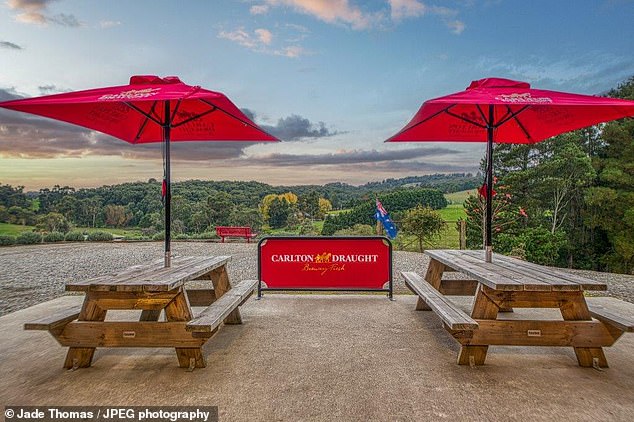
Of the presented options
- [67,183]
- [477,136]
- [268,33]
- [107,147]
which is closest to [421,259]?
[477,136]

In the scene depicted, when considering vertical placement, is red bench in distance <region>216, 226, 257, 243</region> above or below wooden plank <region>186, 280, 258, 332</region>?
below

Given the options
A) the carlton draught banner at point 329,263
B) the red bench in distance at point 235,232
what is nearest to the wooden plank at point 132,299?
the carlton draught banner at point 329,263

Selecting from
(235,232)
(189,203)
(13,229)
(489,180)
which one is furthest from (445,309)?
(13,229)

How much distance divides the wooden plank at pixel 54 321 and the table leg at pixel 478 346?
126 inches

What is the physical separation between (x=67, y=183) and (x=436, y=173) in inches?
646

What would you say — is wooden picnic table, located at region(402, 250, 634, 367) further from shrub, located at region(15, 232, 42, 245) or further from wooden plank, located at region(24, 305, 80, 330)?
shrub, located at region(15, 232, 42, 245)

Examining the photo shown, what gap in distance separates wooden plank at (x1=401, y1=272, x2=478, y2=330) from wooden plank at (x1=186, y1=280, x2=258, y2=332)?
1792 mm

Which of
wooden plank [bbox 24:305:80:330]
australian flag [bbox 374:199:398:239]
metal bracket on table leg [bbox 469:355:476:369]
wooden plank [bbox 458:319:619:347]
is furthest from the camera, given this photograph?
australian flag [bbox 374:199:398:239]

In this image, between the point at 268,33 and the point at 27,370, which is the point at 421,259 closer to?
the point at 268,33

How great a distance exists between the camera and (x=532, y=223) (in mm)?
22203

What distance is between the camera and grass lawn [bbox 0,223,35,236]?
14.5m

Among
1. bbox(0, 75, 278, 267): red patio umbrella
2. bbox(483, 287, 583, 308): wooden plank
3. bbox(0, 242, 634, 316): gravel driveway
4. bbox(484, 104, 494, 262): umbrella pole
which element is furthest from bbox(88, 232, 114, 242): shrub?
bbox(483, 287, 583, 308): wooden plank

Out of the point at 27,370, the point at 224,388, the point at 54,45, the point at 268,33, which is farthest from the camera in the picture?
the point at 268,33

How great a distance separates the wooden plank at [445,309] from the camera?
2.51 meters
